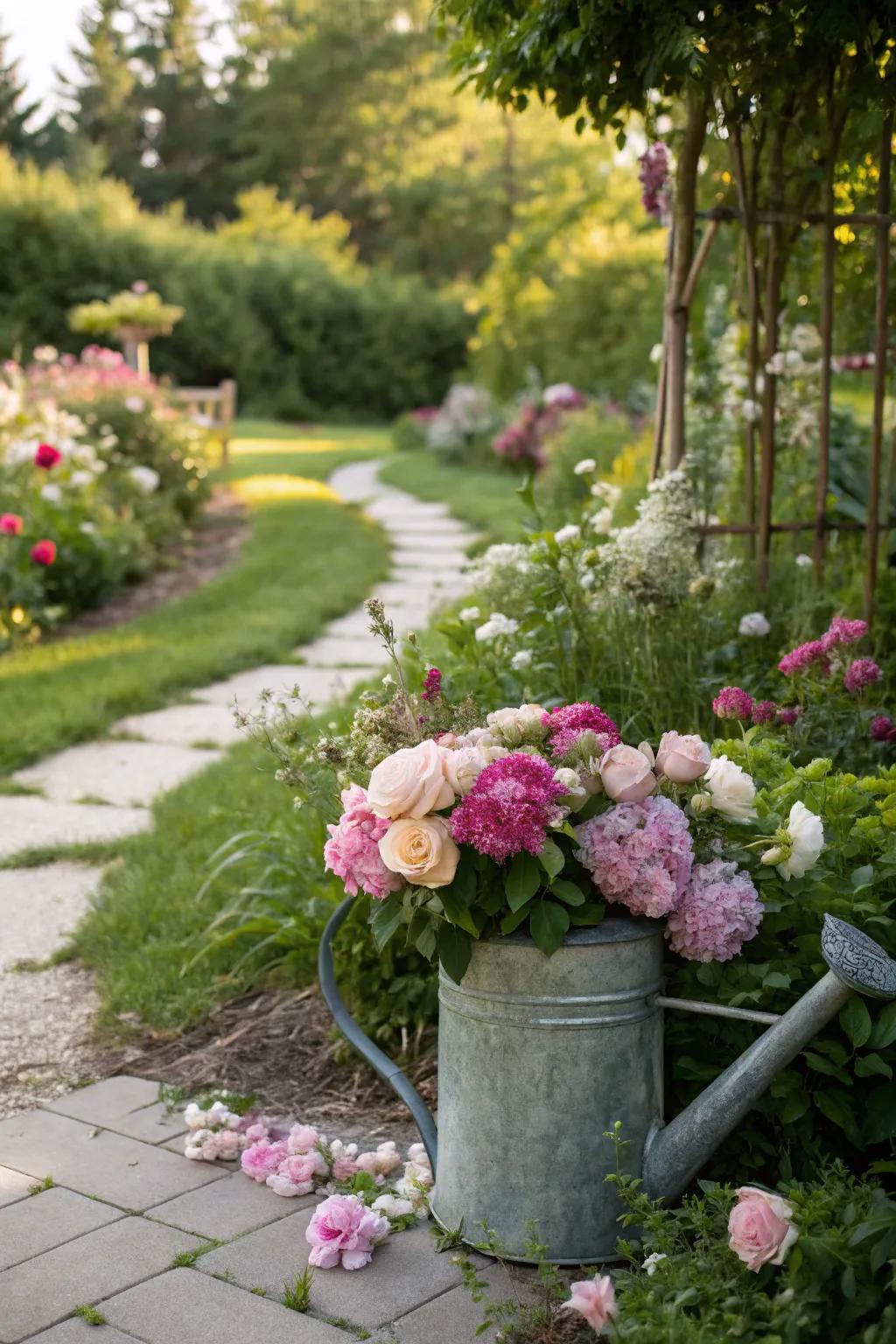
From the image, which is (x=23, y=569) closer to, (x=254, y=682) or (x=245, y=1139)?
(x=254, y=682)

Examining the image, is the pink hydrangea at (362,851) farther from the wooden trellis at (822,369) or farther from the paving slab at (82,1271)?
the wooden trellis at (822,369)

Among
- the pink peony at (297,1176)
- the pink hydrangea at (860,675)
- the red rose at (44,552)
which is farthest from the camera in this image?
the red rose at (44,552)

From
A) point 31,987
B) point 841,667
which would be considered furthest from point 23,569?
point 841,667

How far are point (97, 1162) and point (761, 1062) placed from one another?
1.20 metres

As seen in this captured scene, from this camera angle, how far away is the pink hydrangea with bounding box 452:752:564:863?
1.94 meters

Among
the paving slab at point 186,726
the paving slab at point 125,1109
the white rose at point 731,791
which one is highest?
the white rose at point 731,791

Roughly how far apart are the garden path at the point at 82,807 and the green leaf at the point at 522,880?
0.90 metres

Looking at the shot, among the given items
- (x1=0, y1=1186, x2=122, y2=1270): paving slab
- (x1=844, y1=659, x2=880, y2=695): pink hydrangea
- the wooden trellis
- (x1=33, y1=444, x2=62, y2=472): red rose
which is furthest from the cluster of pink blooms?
(x1=33, y1=444, x2=62, y2=472): red rose

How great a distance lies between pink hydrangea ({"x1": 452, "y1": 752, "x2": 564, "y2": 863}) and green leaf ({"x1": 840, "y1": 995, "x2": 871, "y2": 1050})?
19.9 inches

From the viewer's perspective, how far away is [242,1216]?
2.26 meters

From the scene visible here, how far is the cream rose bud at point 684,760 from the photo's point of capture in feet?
7.01

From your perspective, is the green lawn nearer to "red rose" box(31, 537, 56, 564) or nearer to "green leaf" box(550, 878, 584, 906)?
"red rose" box(31, 537, 56, 564)

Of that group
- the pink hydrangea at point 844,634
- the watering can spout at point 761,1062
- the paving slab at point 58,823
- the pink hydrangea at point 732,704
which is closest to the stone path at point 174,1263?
the watering can spout at point 761,1062

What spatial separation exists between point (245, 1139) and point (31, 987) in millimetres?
990
